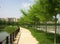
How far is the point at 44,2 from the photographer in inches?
620

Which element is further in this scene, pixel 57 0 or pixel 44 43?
pixel 44 43

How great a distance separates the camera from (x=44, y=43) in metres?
16.4

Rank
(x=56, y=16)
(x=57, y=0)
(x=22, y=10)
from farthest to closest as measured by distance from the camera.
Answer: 1. (x=22, y=10)
2. (x=56, y=16)
3. (x=57, y=0)

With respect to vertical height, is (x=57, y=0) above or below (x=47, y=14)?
above

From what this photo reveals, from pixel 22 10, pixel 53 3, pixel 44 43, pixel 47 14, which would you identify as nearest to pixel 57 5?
pixel 53 3

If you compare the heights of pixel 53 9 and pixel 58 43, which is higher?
pixel 53 9

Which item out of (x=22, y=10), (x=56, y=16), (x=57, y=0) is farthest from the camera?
(x=22, y=10)

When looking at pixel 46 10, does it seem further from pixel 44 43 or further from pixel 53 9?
pixel 44 43

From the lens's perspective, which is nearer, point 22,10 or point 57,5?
point 57,5

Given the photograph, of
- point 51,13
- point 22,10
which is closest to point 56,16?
point 51,13

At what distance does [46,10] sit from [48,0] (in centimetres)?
99

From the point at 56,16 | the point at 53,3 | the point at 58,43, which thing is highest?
the point at 53,3

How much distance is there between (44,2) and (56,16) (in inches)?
62.8

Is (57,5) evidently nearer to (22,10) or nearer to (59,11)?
(59,11)
